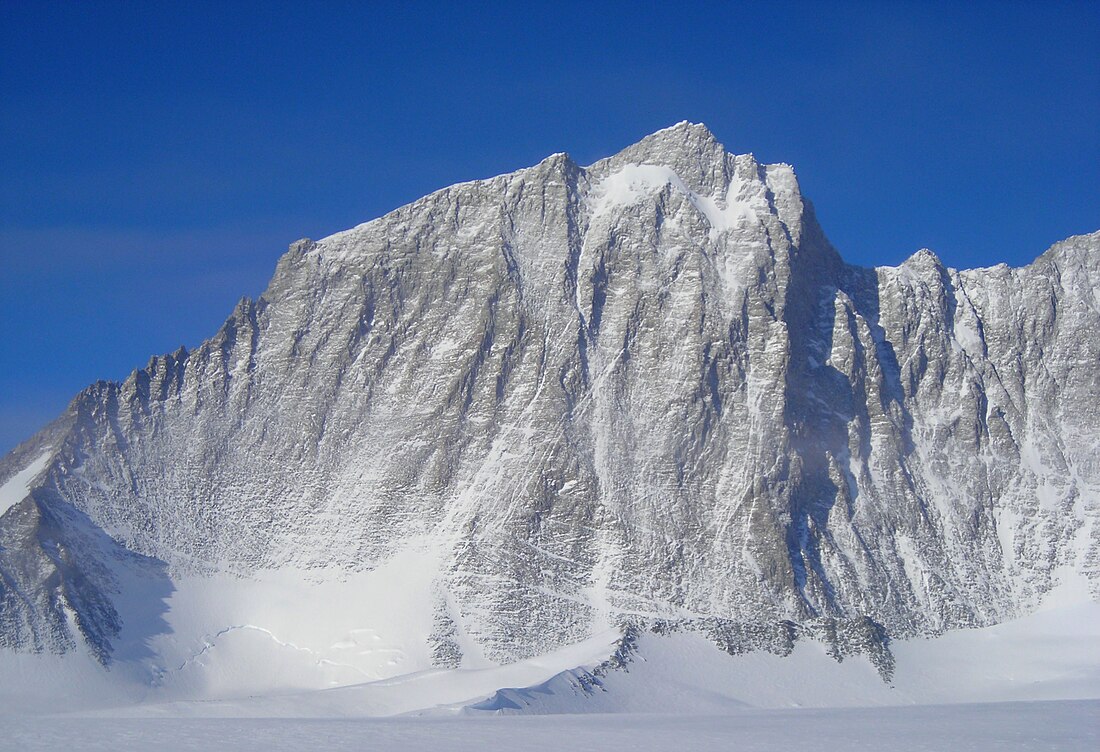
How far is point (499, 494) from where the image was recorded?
Result: 16800 centimetres

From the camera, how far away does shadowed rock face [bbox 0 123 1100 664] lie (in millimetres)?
161125

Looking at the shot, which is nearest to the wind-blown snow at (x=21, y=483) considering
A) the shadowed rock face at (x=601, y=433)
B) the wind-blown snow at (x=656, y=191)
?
the shadowed rock face at (x=601, y=433)

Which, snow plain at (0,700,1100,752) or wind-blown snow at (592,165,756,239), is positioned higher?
wind-blown snow at (592,165,756,239)

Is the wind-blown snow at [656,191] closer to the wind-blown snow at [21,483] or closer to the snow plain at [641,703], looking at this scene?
the snow plain at [641,703]

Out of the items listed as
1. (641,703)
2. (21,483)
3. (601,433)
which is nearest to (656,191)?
(601,433)

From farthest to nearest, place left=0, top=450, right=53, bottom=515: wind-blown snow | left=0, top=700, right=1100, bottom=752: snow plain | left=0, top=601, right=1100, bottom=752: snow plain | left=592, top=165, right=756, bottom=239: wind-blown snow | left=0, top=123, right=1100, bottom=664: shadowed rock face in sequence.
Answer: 1. left=592, top=165, right=756, bottom=239: wind-blown snow
2. left=0, top=450, right=53, bottom=515: wind-blown snow
3. left=0, top=123, right=1100, bottom=664: shadowed rock face
4. left=0, top=601, right=1100, bottom=752: snow plain
5. left=0, top=700, right=1100, bottom=752: snow plain

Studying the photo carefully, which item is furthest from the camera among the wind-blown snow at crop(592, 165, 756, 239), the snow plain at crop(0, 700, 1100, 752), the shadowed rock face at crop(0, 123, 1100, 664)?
the wind-blown snow at crop(592, 165, 756, 239)

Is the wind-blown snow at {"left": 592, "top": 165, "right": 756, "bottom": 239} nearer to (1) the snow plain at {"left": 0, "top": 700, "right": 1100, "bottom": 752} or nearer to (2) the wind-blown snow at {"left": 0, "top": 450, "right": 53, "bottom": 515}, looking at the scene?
(2) the wind-blown snow at {"left": 0, "top": 450, "right": 53, "bottom": 515}

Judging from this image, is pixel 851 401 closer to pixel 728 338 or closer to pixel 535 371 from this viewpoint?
pixel 728 338

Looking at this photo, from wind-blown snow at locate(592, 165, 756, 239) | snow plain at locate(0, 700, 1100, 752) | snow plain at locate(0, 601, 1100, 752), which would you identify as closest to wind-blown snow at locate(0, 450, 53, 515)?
snow plain at locate(0, 601, 1100, 752)

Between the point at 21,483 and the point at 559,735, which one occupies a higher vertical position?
the point at 21,483

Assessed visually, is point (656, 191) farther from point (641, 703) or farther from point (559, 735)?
point (559, 735)

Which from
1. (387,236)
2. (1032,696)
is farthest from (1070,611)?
(387,236)

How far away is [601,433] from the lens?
564ft
